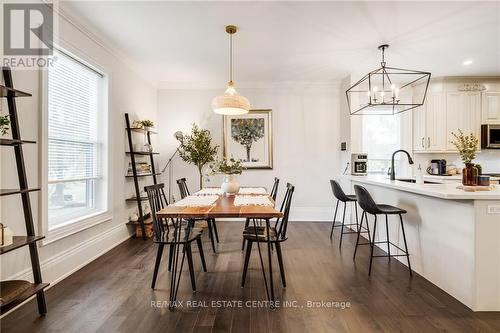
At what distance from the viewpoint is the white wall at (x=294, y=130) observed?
553 centimetres

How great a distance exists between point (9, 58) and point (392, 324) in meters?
3.58

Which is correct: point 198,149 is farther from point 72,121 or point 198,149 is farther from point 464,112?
point 464,112

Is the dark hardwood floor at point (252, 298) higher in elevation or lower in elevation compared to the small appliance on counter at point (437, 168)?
lower

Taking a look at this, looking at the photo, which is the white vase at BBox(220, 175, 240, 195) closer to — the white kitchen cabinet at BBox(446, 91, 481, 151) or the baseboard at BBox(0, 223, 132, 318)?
the baseboard at BBox(0, 223, 132, 318)

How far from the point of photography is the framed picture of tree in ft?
18.1

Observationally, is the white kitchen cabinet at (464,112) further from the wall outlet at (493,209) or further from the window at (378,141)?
the wall outlet at (493,209)

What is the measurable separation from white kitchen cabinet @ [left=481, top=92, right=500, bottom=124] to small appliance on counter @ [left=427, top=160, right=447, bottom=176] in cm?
105

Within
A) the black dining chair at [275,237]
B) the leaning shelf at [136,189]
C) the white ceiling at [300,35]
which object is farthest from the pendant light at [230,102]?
the leaning shelf at [136,189]

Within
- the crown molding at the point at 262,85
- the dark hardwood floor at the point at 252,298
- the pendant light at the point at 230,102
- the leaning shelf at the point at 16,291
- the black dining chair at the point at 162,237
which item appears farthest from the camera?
the crown molding at the point at 262,85

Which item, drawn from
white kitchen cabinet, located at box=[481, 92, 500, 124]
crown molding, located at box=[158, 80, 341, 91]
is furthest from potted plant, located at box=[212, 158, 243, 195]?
white kitchen cabinet, located at box=[481, 92, 500, 124]

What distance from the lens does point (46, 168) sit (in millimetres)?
2598

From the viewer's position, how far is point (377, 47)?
3.77 meters

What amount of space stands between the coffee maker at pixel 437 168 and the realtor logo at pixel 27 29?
5992mm

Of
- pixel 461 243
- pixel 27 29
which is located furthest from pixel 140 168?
A: pixel 461 243
